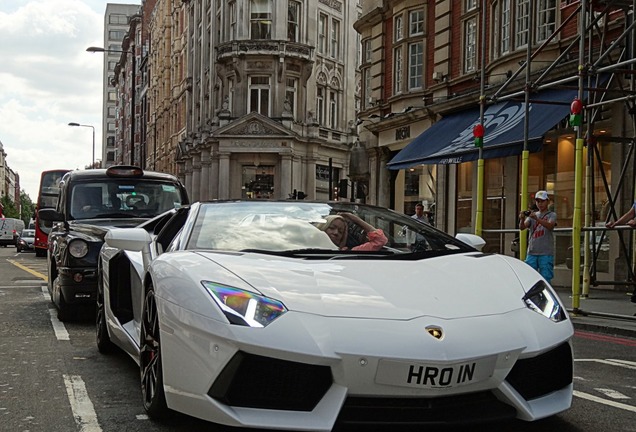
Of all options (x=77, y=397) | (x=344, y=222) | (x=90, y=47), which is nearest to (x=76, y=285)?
(x=77, y=397)

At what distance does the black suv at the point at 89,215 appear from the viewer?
8227 mm

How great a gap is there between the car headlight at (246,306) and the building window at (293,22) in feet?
134

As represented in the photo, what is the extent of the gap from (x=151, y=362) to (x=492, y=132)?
42.0 ft

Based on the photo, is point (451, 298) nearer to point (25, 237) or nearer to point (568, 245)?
point (568, 245)

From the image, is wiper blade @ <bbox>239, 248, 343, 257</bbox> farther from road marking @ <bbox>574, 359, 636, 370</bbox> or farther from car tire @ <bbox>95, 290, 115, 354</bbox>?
road marking @ <bbox>574, 359, 636, 370</bbox>

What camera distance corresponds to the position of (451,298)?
11.8ft

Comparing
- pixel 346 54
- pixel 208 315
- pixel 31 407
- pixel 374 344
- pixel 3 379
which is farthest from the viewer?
pixel 346 54

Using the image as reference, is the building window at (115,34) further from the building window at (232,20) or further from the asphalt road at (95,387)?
the asphalt road at (95,387)

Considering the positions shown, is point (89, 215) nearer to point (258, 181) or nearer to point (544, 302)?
point (544, 302)

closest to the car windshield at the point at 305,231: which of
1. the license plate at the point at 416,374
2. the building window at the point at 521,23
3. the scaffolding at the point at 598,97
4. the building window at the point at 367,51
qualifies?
the license plate at the point at 416,374

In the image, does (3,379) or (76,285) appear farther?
(76,285)

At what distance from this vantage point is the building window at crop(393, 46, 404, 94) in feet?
79.2

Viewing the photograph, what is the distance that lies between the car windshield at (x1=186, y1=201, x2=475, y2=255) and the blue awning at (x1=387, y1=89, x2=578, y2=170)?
8.31 meters

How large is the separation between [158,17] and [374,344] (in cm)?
7181
